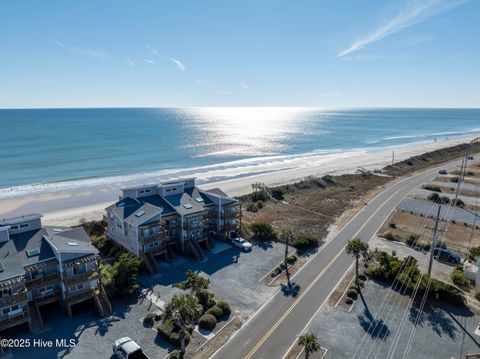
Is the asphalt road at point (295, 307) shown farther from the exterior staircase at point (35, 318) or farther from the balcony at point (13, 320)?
the balcony at point (13, 320)

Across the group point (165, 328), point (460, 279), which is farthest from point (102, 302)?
point (460, 279)

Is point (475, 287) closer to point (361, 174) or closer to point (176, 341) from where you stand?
point (176, 341)

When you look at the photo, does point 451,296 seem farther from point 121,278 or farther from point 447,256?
point 121,278

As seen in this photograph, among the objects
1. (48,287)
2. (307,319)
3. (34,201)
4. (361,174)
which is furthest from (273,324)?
(361,174)

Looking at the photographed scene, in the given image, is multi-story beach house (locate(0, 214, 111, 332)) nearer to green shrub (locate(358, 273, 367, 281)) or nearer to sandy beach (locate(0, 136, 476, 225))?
sandy beach (locate(0, 136, 476, 225))

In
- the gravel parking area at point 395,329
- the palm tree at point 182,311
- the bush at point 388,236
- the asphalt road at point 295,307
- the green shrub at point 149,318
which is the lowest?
the gravel parking area at point 395,329

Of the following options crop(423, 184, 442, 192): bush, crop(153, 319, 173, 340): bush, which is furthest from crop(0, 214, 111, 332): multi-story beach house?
crop(423, 184, 442, 192): bush

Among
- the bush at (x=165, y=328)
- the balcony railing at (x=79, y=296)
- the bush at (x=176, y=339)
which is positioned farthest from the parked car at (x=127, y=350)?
the balcony railing at (x=79, y=296)
